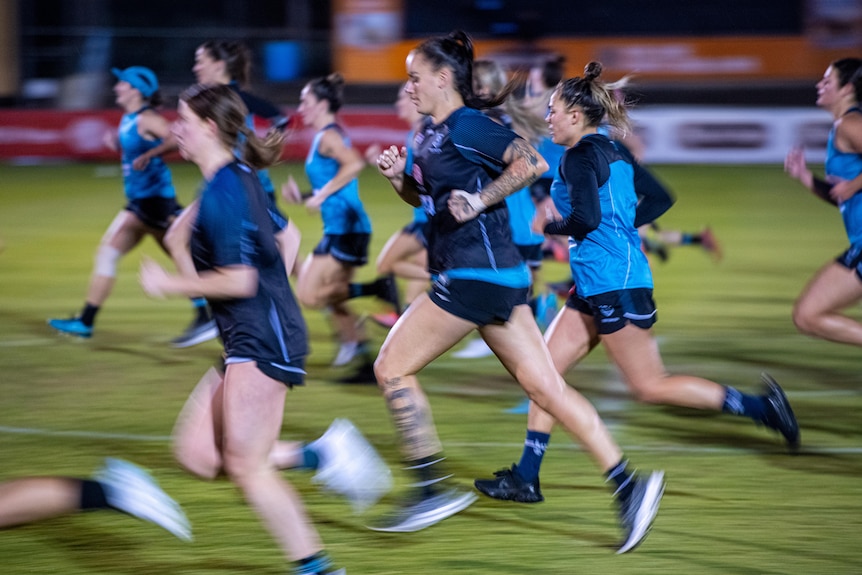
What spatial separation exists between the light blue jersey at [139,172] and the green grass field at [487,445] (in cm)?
129

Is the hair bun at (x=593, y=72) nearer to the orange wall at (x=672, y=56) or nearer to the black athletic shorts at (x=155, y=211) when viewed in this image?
the black athletic shorts at (x=155, y=211)

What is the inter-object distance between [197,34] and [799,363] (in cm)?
2365

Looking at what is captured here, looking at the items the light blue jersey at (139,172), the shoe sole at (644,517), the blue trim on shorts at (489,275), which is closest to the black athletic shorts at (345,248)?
the light blue jersey at (139,172)

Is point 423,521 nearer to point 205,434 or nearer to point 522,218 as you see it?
point 205,434

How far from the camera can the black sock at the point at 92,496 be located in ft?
15.6

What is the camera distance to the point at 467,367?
925cm

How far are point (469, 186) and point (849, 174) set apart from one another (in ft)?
10.9

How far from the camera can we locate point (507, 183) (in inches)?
206

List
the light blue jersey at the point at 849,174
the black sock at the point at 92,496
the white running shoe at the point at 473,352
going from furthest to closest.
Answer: the white running shoe at the point at 473,352, the light blue jersey at the point at 849,174, the black sock at the point at 92,496

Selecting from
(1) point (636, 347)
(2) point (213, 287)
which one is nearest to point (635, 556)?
(1) point (636, 347)

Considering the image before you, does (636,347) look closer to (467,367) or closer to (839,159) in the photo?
(839,159)

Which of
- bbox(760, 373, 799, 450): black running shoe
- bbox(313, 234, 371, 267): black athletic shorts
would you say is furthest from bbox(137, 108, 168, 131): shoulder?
bbox(760, 373, 799, 450): black running shoe

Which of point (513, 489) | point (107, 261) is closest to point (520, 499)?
point (513, 489)

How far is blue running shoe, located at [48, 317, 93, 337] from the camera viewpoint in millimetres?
9922
